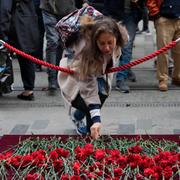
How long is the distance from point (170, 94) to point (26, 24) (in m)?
1.97

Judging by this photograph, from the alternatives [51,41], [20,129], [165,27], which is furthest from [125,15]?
[20,129]

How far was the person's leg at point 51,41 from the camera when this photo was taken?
7.45m

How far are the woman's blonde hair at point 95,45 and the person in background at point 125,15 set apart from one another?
8.45 ft

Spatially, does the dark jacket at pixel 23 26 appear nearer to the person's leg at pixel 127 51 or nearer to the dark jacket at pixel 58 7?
the dark jacket at pixel 58 7

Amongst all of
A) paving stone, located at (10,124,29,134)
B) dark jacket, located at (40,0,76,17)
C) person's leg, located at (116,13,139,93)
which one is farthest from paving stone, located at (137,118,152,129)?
dark jacket, located at (40,0,76,17)

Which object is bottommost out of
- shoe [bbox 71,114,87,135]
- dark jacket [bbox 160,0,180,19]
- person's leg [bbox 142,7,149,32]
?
person's leg [bbox 142,7,149,32]

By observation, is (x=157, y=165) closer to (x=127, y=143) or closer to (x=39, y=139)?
(x=127, y=143)

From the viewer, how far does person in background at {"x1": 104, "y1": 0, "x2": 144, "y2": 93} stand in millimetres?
7426

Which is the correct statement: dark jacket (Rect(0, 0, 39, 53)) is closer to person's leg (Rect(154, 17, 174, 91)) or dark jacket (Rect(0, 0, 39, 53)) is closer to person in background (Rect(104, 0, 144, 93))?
person in background (Rect(104, 0, 144, 93))

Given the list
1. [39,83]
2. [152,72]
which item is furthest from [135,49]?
[39,83]

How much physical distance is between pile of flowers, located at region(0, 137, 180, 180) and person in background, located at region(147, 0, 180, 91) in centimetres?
320

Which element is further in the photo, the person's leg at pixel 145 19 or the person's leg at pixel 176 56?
the person's leg at pixel 145 19

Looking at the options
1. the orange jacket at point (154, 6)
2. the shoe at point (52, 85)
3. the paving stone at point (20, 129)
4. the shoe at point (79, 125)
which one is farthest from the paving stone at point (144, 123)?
the orange jacket at point (154, 6)

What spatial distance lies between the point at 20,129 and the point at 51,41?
5.29 feet
